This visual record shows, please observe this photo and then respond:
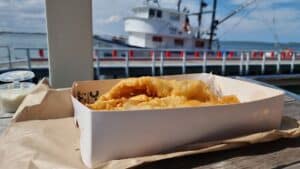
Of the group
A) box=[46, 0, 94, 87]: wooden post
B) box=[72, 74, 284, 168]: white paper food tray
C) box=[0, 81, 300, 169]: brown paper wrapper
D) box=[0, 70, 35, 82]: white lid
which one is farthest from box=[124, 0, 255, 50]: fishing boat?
box=[72, 74, 284, 168]: white paper food tray

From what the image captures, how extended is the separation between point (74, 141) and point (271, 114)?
381mm

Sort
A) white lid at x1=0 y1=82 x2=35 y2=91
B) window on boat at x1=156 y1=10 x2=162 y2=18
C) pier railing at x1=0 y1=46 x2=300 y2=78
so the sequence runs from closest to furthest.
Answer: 1. white lid at x1=0 y1=82 x2=35 y2=91
2. pier railing at x1=0 y1=46 x2=300 y2=78
3. window on boat at x1=156 y1=10 x2=162 y2=18

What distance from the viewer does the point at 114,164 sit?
37 cm

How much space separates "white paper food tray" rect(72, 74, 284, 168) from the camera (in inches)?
14.4

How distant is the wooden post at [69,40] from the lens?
2.83ft

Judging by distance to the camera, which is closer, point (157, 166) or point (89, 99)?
point (157, 166)

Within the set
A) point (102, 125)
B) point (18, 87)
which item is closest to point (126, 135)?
point (102, 125)

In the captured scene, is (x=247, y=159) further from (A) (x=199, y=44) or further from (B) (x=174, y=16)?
(A) (x=199, y=44)

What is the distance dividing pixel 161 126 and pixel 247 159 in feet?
0.56

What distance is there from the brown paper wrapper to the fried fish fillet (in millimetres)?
83

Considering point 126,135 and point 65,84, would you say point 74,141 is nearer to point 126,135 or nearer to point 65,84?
point 126,135

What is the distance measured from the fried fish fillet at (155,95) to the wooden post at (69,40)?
0.43 m

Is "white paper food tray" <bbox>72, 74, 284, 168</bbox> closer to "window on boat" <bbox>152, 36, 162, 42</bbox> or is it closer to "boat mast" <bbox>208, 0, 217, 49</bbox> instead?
"window on boat" <bbox>152, 36, 162, 42</bbox>

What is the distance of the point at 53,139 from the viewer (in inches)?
19.3
